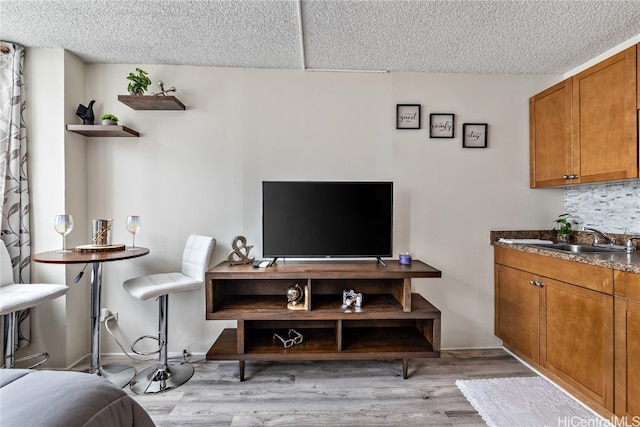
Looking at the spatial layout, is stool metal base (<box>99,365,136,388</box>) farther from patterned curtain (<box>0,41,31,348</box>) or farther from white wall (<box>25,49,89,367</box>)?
patterned curtain (<box>0,41,31,348</box>)

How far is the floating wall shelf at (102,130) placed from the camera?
226cm

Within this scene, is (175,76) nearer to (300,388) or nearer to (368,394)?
(300,388)

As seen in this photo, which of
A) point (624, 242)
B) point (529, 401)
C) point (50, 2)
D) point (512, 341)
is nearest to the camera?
point (50, 2)

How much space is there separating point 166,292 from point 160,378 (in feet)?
2.00

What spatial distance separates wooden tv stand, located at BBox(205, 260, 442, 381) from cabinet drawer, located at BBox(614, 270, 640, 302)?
2.83 feet

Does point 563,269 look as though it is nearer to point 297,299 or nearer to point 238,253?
point 297,299

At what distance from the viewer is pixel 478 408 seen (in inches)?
72.9

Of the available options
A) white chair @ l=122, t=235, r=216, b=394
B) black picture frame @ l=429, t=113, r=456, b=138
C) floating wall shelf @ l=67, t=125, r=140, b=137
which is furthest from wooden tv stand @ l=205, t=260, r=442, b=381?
floating wall shelf @ l=67, t=125, r=140, b=137

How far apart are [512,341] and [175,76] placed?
3.40m

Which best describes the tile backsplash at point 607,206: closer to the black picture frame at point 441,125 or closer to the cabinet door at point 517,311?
the cabinet door at point 517,311

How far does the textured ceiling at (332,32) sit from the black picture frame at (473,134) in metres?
0.45

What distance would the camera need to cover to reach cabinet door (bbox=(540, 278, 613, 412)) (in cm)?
169

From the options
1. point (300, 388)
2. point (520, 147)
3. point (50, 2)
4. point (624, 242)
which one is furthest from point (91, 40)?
point (624, 242)

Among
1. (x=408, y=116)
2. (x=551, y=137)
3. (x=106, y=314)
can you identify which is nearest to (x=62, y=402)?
(x=106, y=314)
